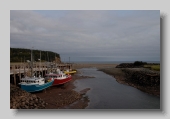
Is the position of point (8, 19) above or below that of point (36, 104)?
above

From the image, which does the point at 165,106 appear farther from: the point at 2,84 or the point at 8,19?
the point at 8,19

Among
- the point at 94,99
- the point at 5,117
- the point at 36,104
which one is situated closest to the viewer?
the point at 5,117

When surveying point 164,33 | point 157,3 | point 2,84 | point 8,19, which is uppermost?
point 157,3

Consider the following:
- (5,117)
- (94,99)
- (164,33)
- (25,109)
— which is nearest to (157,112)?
(164,33)

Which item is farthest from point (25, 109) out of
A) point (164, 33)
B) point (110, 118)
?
point (164, 33)

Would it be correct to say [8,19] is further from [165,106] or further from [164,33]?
[165,106]

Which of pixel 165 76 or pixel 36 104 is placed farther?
pixel 36 104

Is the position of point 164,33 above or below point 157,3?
below

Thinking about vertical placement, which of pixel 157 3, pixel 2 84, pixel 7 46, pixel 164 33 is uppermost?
pixel 157 3

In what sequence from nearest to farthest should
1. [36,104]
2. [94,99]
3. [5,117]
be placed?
[5,117], [36,104], [94,99]

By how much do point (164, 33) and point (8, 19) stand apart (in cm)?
649

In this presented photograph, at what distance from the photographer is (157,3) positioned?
6.89 meters

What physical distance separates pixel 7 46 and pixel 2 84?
60.9 inches

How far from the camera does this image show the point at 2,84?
6645 mm
